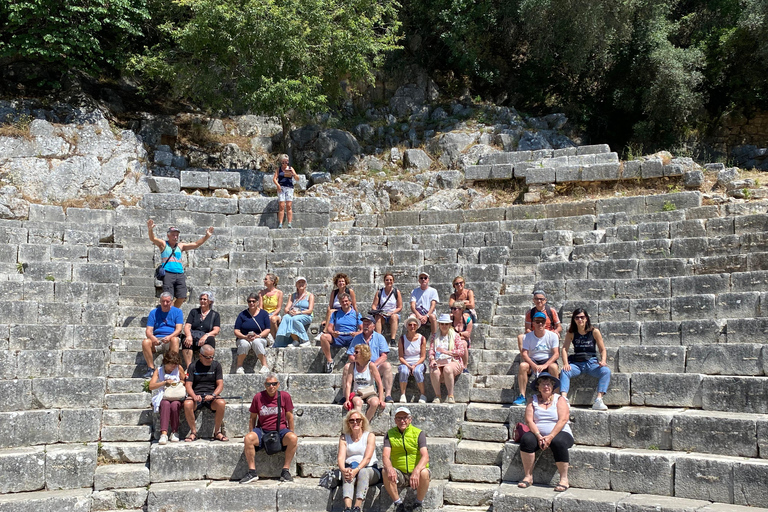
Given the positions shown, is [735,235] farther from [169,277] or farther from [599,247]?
[169,277]

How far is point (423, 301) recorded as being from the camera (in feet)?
33.3

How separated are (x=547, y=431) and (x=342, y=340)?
3.22 meters

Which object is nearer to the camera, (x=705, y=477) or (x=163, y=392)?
(x=705, y=477)

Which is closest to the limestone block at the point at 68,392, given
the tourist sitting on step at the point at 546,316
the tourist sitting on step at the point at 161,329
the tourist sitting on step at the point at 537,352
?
the tourist sitting on step at the point at 161,329

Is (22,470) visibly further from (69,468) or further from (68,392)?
(68,392)

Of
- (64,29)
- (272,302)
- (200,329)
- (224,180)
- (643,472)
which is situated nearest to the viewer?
(643,472)

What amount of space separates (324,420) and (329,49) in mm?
12348

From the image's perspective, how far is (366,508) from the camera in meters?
7.65

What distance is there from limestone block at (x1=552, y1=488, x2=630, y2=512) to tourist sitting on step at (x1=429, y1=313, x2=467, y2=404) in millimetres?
2012

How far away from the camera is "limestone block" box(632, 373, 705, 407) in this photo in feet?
26.5

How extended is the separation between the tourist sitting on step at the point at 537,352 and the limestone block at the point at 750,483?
2227mm

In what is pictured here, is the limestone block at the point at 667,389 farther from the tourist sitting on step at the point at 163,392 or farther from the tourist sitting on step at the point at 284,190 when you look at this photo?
the tourist sitting on step at the point at 284,190

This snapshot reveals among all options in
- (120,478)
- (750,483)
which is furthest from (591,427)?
(120,478)

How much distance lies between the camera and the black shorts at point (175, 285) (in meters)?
10.8
